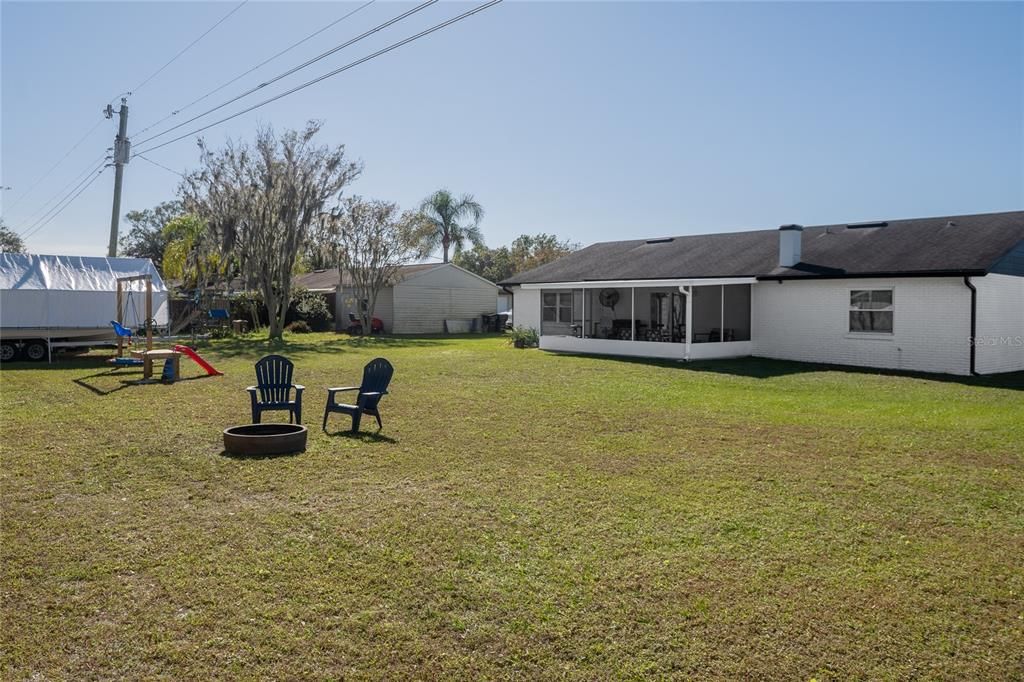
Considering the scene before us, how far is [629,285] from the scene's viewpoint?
22234mm

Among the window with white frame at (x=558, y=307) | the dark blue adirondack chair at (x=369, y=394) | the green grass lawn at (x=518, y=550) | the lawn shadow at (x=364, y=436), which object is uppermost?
the window with white frame at (x=558, y=307)

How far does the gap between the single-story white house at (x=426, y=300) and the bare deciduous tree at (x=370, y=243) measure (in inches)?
40.3

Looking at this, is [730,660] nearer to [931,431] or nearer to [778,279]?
[931,431]

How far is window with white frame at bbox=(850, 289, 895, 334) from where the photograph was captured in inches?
731

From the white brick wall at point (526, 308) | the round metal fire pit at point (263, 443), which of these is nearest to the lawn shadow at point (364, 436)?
the round metal fire pit at point (263, 443)

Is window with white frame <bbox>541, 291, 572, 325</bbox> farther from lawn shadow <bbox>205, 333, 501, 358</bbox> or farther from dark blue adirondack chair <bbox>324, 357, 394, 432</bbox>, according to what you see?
dark blue adirondack chair <bbox>324, 357, 394, 432</bbox>

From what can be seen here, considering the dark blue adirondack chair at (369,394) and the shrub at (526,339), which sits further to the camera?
the shrub at (526,339)

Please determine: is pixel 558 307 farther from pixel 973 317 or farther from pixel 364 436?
pixel 364 436

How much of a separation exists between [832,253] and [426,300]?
22.4 metres

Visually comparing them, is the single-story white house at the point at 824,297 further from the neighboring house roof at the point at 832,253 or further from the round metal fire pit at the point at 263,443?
the round metal fire pit at the point at 263,443

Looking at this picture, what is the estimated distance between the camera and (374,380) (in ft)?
32.5

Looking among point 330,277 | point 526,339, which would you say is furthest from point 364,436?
point 330,277

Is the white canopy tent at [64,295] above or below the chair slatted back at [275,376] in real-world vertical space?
above

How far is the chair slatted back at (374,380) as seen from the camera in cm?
978
